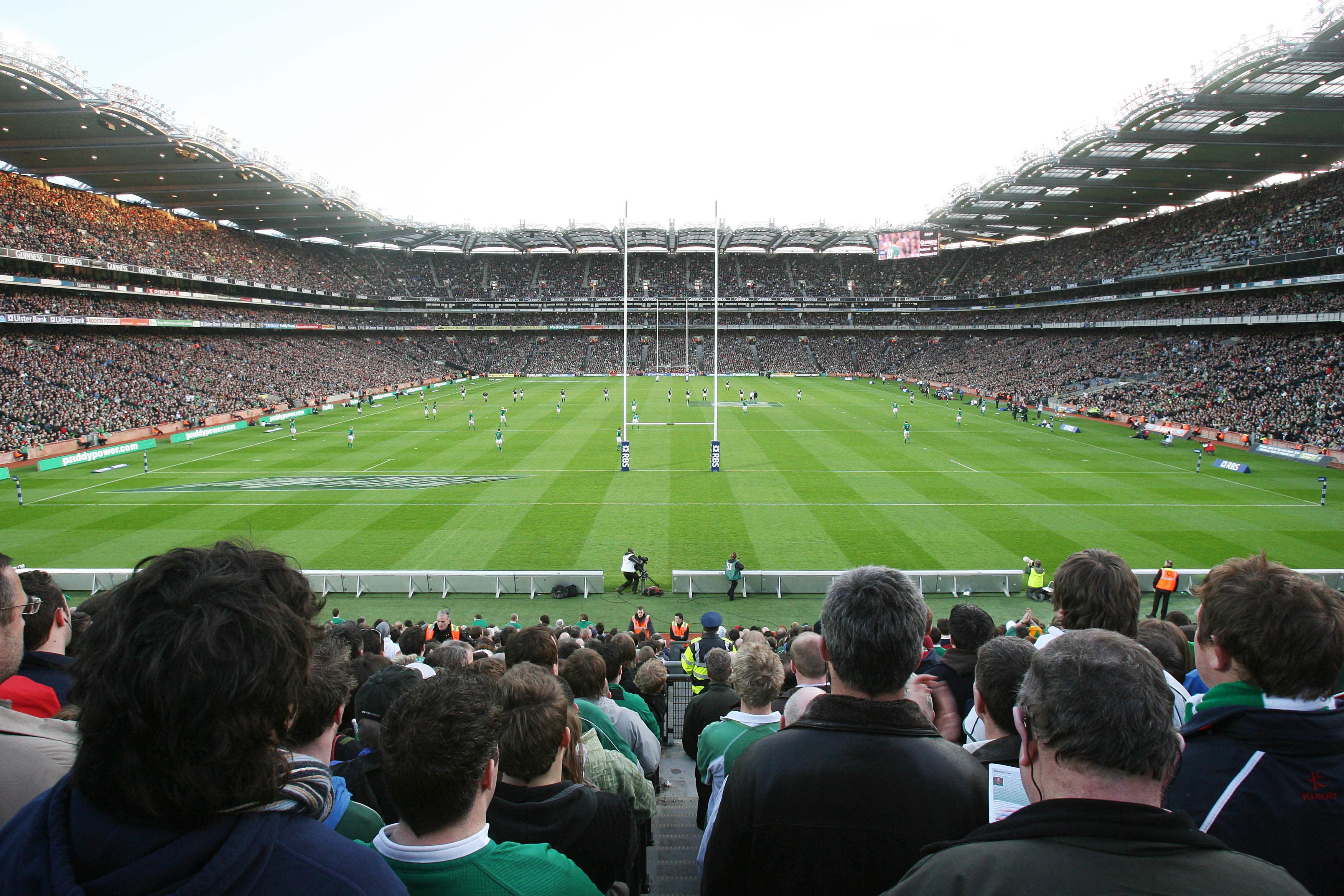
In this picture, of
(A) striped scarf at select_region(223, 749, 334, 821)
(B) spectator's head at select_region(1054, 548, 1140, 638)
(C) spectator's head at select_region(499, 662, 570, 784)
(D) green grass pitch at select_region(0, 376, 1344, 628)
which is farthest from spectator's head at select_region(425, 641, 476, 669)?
(D) green grass pitch at select_region(0, 376, 1344, 628)

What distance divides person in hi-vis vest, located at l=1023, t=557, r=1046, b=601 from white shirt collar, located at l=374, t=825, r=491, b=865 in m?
17.6

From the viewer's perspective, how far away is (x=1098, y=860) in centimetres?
160

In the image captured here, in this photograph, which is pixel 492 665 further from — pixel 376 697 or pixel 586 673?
pixel 376 697

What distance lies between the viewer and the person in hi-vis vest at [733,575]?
1739cm

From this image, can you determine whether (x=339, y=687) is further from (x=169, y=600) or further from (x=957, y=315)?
(x=957, y=315)

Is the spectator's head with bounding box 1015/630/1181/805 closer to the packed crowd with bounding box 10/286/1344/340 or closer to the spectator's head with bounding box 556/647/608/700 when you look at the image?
the spectator's head with bounding box 556/647/608/700

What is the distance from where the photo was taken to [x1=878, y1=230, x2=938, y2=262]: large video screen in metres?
76.9

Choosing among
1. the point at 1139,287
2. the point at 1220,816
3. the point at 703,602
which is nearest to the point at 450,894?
the point at 1220,816

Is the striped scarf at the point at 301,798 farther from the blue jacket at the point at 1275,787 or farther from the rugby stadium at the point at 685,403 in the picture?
the blue jacket at the point at 1275,787

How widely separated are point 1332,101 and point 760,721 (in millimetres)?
50227

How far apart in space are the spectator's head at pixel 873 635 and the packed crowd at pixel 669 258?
5795cm

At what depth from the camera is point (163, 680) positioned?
5.37ft

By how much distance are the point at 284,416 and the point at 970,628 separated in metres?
54.9

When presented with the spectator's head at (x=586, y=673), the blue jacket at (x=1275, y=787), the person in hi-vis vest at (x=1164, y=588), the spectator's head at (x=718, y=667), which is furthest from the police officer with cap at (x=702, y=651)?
the person in hi-vis vest at (x=1164, y=588)
